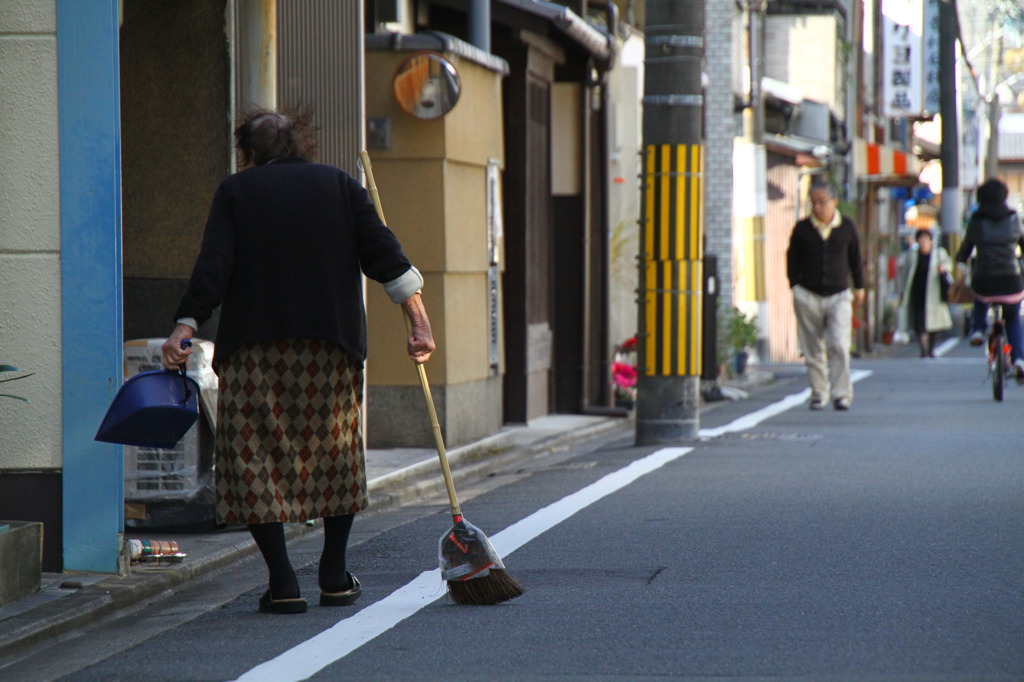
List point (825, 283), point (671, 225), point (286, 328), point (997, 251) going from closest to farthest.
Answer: point (286, 328) → point (671, 225) → point (825, 283) → point (997, 251)

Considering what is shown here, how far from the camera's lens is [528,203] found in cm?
1314

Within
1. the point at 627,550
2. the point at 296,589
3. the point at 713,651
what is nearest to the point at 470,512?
the point at 627,550

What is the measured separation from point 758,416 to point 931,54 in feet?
77.4

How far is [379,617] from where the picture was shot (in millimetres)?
5477

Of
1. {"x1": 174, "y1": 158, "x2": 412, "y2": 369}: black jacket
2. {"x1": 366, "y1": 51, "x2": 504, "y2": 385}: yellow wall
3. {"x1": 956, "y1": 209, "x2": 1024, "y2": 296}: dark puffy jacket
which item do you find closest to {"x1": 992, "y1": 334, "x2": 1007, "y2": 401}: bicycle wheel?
{"x1": 956, "y1": 209, "x2": 1024, "y2": 296}: dark puffy jacket

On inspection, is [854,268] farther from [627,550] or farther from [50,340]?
[50,340]

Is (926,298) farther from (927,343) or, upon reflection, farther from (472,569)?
(472,569)

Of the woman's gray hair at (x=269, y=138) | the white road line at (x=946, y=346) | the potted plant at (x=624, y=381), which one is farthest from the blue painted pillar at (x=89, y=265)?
the white road line at (x=946, y=346)

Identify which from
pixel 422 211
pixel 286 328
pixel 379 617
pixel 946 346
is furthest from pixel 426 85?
pixel 946 346

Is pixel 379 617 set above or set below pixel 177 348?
below

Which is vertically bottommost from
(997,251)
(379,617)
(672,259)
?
(379,617)

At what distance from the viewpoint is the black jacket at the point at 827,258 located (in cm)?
1416

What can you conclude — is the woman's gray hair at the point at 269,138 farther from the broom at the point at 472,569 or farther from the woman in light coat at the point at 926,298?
the woman in light coat at the point at 926,298

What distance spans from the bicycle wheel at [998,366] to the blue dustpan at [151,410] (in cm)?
1095
